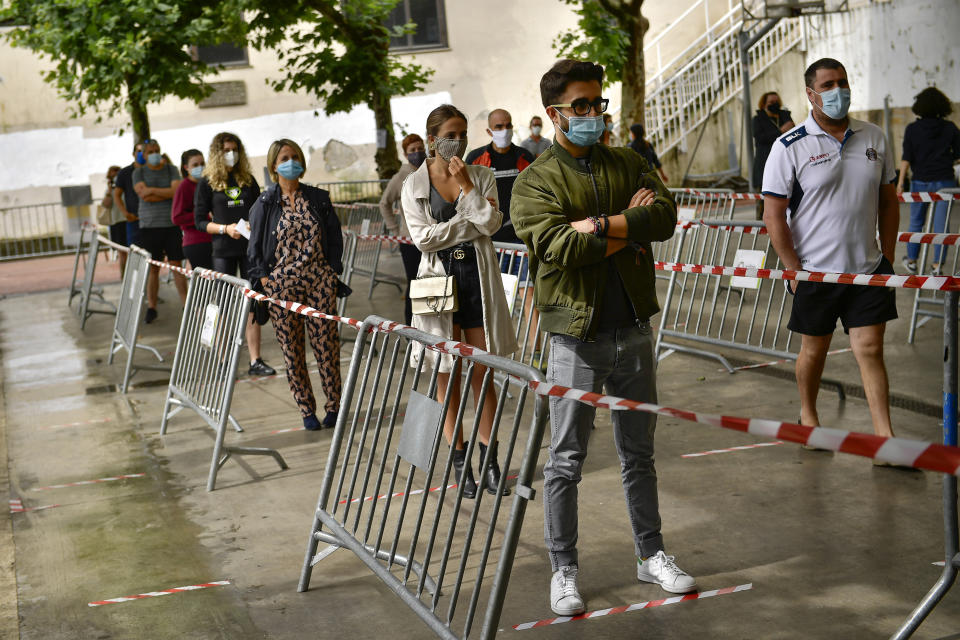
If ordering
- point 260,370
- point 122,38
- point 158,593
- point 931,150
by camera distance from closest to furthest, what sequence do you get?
point 158,593 < point 260,370 < point 931,150 < point 122,38

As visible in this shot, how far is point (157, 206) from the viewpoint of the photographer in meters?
12.6

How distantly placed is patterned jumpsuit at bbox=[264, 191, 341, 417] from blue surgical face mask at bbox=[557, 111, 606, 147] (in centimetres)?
374

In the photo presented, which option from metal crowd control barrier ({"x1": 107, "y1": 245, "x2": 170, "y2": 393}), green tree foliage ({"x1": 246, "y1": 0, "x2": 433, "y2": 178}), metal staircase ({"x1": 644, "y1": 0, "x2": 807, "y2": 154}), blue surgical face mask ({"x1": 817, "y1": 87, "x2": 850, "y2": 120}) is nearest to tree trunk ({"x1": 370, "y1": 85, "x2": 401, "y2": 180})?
green tree foliage ({"x1": 246, "y1": 0, "x2": 433, "y2": 178})

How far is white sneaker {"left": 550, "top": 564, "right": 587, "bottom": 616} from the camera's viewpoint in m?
4.33

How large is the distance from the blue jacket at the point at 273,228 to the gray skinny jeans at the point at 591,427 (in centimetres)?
367

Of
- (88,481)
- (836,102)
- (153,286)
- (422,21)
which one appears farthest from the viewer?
(422,21)

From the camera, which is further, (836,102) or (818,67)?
(818,67)

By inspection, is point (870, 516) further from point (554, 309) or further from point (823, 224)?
point (554, 309)

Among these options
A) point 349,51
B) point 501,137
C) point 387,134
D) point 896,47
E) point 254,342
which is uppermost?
point 349,51

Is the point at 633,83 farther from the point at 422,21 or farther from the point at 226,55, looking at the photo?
the point at 226,55

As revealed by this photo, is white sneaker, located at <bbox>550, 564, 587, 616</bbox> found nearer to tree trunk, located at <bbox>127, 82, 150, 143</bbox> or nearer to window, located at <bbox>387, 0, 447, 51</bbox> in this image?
tree trunk, located at <bbox>127, 82, 150, 143</bbox>

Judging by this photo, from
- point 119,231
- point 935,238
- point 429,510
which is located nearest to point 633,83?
point 119,231

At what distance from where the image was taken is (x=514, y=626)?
169 inches

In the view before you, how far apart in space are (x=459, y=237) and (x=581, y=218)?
156 cm
